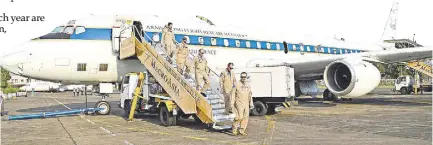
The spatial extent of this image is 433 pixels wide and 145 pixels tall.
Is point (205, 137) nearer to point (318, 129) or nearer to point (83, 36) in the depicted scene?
point (318, 129)

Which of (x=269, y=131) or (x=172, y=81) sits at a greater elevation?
(x=172, y=81)

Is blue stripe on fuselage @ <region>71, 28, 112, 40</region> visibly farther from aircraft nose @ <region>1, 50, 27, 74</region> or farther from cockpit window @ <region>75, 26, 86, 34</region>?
aircraft nose @ <region>1, 50, 27, 74</region>

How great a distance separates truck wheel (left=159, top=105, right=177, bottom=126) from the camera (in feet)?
36.4

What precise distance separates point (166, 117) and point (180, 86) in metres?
1.13

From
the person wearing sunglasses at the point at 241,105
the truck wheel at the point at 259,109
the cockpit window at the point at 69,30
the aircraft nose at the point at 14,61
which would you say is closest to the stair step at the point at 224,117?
the person wearing sunglasses at the point at 241,105

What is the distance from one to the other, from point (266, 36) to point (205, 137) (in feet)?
31.8

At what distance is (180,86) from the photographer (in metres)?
10.8

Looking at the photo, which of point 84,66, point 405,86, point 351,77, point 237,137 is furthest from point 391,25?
point 237,137

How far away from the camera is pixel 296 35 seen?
19.8m

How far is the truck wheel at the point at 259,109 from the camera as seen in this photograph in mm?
14156

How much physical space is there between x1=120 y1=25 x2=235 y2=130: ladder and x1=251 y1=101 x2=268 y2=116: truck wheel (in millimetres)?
2118

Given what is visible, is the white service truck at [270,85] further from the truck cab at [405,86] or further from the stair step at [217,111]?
the truck cab at [405,86]

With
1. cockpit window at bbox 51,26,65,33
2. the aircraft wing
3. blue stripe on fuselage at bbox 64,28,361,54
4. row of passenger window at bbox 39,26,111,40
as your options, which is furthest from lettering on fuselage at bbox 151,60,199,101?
the aircraft wing

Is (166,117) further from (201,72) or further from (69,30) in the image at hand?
(69,30)
